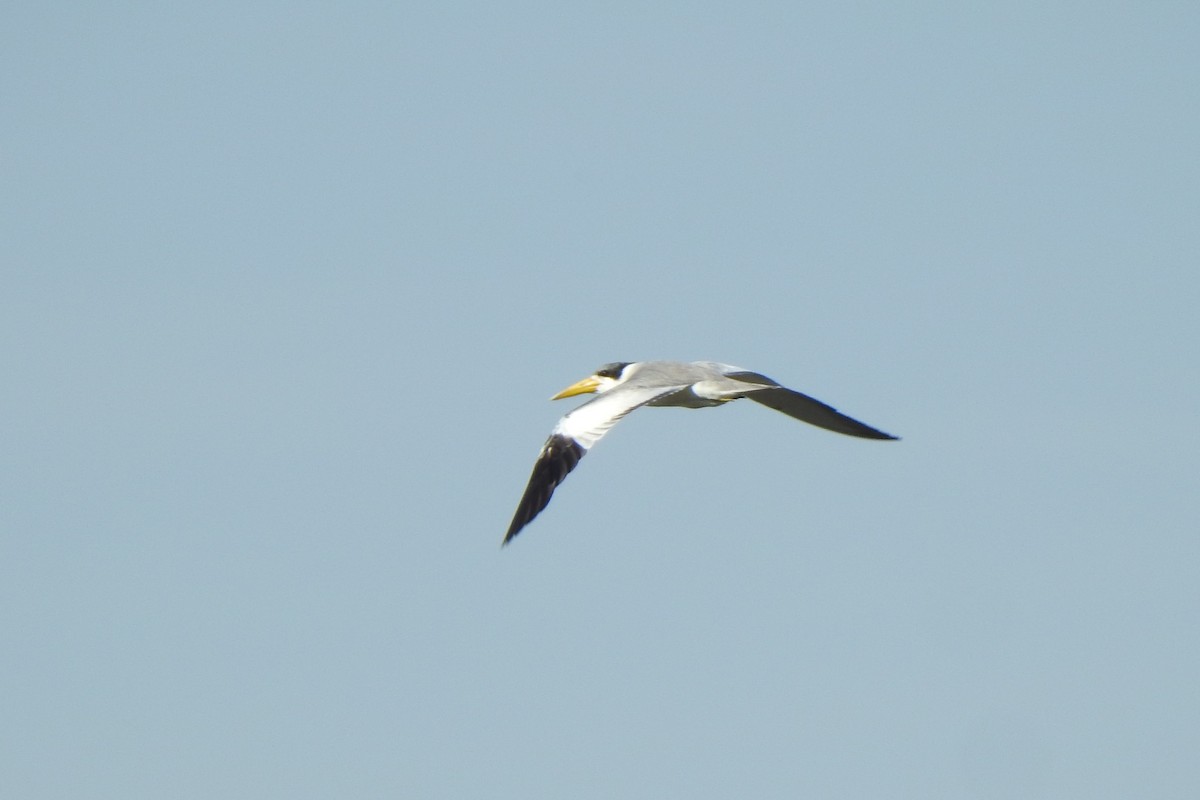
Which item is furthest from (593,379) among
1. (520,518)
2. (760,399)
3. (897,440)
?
(520,518)

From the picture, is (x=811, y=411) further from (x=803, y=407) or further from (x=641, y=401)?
(x=641, y=401)

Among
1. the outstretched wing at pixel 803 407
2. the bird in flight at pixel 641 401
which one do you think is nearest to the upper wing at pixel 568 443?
the bird in flight at pixel 641 401

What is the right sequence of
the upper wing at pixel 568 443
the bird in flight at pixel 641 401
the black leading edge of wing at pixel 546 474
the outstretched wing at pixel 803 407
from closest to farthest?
the black leading edge of wing at pixel 546 474 → the upper wing at pixel 568 443 → the bird in flight at pixel 641 401 → the outstretched wing at pixel 803 407

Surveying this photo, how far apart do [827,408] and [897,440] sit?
930 mm

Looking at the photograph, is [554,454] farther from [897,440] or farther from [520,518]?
[897,440]

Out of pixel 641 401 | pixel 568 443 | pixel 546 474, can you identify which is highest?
pixel 641 401

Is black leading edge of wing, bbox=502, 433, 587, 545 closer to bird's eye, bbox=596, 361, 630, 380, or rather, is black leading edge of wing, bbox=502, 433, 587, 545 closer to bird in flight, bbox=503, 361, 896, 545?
bird in flight, bbox=503, 361, 896, 545

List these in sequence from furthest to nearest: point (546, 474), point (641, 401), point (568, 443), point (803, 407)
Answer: point (803, 407) → point (641, 401) → point (568, 443) → point (546, 474)

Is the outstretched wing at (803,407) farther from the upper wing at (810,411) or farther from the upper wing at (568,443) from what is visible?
the upper wing at (568,443)

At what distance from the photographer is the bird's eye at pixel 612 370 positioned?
22.7m

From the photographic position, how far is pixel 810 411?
74.5 feet

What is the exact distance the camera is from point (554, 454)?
18375mm

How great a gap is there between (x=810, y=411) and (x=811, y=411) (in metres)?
0.02

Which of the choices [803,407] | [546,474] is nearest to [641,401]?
[546,474]
